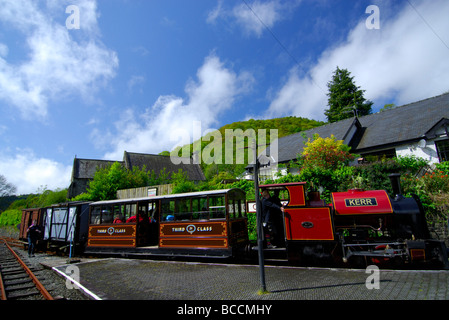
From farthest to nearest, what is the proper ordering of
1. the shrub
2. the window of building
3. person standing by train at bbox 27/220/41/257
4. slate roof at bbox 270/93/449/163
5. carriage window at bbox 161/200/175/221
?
slate roof at bbox 270/93/449/163 → the shrub → the window of building → person standing by train at bbox 27/220/41/257 → carriage window at bbox 161/200/175/221

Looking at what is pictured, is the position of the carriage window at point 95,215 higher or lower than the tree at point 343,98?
lower

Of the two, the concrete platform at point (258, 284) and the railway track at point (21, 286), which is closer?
the concrete platform at point (258, 284)

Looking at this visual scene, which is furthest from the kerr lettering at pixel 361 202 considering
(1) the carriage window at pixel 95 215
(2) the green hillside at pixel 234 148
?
(2) the green hillside at pixel 234 148

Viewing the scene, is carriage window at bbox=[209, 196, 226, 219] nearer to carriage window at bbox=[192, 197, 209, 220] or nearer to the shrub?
carriage window at bbox=[192, 197, 209, 220]

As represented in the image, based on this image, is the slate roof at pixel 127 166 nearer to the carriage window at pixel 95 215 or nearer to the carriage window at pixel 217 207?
the carriage window at pixel 95 215

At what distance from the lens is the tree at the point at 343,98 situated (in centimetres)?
4041

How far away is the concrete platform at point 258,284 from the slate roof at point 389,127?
43.4 feet

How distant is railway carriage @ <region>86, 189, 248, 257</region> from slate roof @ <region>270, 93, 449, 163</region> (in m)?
13.0

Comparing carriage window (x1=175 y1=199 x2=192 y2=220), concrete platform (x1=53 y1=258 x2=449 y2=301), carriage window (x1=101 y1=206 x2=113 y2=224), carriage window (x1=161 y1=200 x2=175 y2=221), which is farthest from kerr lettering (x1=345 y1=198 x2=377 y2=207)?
carriage window (x1=101 y1=206 x2=113 y2=224)

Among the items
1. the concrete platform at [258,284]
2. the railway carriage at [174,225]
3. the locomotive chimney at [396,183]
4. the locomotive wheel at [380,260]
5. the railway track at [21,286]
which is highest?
the locomotive chimney at [396,183]

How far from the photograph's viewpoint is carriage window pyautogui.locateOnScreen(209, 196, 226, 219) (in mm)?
8180
